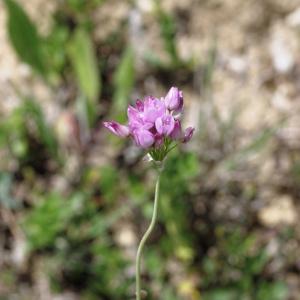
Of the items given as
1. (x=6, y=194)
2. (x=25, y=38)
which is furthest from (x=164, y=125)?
(x=25, y=38)

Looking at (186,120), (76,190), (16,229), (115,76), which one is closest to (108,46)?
(115,76)

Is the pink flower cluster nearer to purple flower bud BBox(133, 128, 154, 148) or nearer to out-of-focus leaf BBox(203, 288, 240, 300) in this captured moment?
purple flower bud BBox(133, 128, 154, 148)

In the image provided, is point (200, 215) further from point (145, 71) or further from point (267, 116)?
point (145, 71)

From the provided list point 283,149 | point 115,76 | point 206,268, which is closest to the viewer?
point 206,268

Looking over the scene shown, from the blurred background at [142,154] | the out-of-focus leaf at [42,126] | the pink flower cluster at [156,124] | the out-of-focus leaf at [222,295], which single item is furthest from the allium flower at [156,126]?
the out-of-focus leaf at [42,126]

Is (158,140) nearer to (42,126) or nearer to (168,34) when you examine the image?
(42,126)

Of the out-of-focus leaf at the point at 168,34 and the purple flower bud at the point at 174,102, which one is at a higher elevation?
the out-of-focus leaf at the point at 168,34

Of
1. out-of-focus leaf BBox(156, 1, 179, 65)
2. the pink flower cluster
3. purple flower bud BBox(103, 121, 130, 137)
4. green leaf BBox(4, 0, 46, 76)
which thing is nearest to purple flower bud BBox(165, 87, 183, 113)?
the pink flower cluster

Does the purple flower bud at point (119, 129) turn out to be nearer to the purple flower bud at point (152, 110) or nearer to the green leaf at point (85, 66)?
the purple flower bud at point (152, 110)
